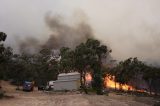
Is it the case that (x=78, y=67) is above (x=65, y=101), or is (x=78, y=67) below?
above

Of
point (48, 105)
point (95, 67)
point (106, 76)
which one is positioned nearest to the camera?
point (48, 105)

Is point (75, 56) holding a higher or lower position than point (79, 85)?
higher

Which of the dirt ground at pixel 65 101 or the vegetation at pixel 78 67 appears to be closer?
the dirt ground at pixel 65 101

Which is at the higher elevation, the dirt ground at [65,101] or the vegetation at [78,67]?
the vegetation at [78,67]

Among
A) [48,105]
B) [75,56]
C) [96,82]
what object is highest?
[75,56]

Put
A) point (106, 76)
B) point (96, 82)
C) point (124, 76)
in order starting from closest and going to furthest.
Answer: point (96, 82) → point (124, 76) → point (106, 76)

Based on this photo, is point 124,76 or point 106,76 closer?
point 124,76

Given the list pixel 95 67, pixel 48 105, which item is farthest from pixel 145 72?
pixel 48 105

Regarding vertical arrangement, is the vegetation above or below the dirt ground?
above

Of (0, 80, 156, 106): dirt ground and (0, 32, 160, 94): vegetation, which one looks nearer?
(0, 80, 156, 106): dirt ground

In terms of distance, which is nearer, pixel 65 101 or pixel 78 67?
pixel 65 101

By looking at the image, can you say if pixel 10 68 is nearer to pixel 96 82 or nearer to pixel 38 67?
pixel 38 67

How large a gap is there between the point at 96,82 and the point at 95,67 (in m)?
7.92

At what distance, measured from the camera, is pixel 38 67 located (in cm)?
14100
